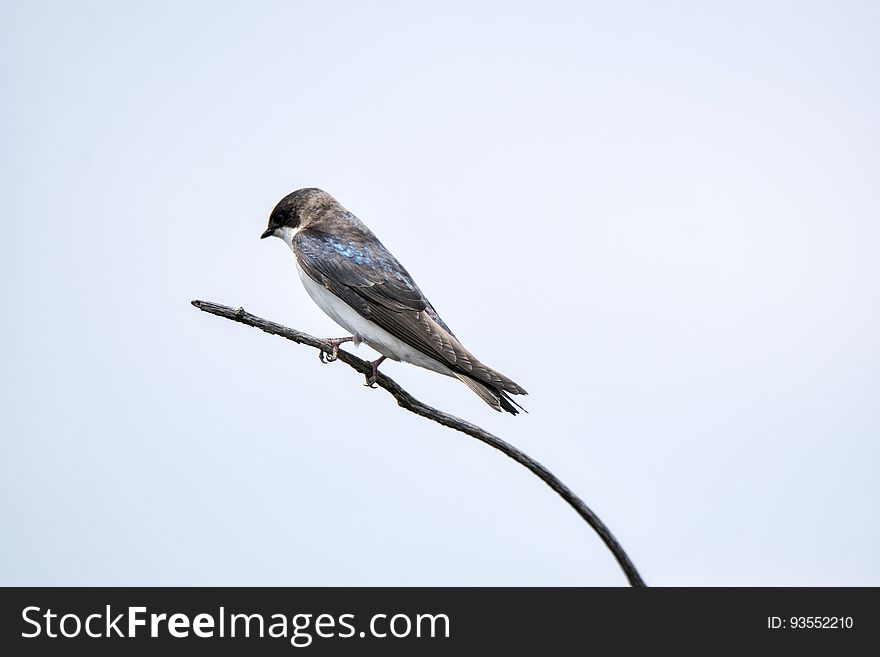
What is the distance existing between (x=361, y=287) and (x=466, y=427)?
1.51m

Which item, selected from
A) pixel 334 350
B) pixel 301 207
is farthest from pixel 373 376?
pixel 301 207

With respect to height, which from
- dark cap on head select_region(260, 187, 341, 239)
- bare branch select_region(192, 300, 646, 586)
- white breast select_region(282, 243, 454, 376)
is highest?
dark cap on head select_region(260, 187, 341, 239)

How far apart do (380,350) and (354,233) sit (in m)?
0.67

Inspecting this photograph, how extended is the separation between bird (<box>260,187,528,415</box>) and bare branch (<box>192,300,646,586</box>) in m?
0.40

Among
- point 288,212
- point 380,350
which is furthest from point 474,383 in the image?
point 288,212

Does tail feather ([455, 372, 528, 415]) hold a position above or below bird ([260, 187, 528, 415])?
below

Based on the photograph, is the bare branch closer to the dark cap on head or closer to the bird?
the bird

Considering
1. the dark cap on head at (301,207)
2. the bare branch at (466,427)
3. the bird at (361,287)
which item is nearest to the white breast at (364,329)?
the bird at (361,287)

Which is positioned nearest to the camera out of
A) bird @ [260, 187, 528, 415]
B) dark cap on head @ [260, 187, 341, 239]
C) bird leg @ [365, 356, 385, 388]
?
bird leg @ [365, 356, 385, 388]

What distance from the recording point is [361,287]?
13.8 ft

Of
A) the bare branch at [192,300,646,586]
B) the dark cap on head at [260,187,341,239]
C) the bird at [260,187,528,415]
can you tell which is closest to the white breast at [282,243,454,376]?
the bird at [260,187,528,415]

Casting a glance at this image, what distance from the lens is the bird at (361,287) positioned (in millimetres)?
3889

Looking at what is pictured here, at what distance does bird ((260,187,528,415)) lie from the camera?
3889 millimetres

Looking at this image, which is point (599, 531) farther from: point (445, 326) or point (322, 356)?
point (445, 326)
